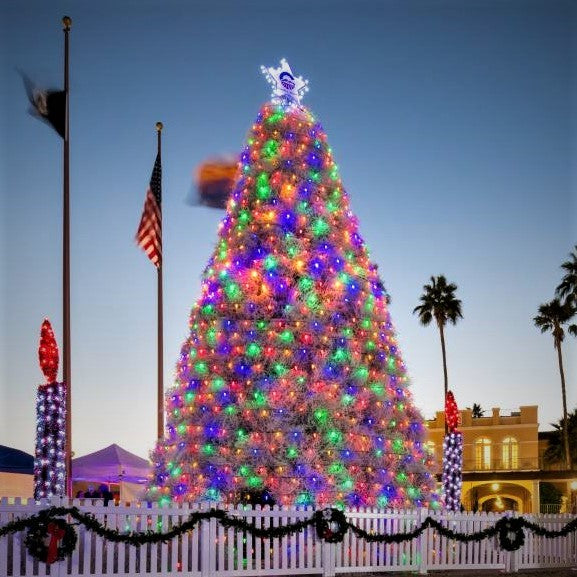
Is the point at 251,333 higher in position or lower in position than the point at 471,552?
higher

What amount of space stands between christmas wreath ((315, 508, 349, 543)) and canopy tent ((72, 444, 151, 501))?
45.1 feet

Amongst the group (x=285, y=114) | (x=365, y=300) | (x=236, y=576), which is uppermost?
(x=285, y=114)

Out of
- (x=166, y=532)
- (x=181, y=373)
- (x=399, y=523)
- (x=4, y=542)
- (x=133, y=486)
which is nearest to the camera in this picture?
(x=4, y=542)

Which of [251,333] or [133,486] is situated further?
[133,486]

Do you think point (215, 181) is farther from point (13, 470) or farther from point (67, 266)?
point (13, 470)

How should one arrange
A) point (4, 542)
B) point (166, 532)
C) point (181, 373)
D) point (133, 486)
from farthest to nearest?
point (133, 486) → point (181, 373) → point (166, 532) → point (4, 542)

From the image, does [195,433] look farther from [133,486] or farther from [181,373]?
[133,486]

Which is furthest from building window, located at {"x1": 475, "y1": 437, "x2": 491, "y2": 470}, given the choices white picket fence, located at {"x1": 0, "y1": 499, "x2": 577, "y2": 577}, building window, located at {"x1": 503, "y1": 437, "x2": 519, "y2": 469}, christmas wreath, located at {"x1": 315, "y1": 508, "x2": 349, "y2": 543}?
christmas wreath, located at {"x1": 315, "y1": 508, "x2": 349, "y2": 543}

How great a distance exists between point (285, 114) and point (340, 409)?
5882mm

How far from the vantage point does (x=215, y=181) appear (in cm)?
2092

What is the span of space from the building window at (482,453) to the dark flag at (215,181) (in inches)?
1534

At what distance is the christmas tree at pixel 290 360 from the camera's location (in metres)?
16.1

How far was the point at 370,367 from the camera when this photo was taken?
57.9ft

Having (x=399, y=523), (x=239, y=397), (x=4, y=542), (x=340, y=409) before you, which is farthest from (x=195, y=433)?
(x=4, y=542)
